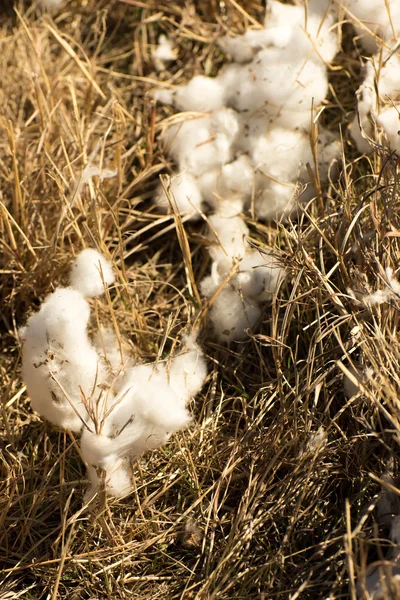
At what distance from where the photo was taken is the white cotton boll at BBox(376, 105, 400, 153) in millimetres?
1476

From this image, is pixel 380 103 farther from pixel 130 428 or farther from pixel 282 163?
pixel 130 428

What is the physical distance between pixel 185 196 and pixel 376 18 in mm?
724

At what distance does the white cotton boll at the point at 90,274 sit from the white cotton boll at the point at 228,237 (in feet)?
1.16

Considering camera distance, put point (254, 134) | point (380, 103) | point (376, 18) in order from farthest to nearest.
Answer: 1. point (254, 134)
2. point (376, 18)
3. point (380, 103)

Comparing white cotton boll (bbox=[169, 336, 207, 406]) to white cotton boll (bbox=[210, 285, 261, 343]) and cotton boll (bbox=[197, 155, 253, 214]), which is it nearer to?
white cotton boll (bbox=[210, 285, 261, 343])

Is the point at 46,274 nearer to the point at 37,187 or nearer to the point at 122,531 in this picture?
the point at 37,187

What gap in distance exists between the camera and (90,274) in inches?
55.8

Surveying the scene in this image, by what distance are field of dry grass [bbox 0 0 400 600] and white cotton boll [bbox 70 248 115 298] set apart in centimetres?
7

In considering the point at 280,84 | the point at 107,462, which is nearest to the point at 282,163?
the point at 280,84

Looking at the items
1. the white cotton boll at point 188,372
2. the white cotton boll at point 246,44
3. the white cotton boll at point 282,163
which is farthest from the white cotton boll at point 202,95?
the white cotton boll at point 188,372

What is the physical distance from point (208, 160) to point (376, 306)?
748 mm

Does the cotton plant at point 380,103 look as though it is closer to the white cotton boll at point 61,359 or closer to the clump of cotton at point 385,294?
the clump of cotton at point 385,294

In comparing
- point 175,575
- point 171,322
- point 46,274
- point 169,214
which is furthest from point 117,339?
point 175,575

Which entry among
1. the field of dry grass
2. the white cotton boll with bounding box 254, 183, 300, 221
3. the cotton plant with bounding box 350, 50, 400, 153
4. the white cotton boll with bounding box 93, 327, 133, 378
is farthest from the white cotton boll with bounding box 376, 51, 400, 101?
the white cotton boll with bounding box 93, 327, 133, 378
